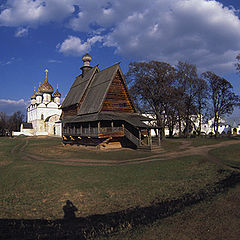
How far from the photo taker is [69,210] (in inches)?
315

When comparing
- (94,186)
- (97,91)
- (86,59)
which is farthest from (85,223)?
(86,59)

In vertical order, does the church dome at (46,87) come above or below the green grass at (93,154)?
above

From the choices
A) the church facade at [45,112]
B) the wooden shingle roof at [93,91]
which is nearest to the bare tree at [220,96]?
the wooden shingle roof at [93,91]

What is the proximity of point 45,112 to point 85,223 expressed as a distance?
66983 mm

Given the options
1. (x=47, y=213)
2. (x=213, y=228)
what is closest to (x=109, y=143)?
(x=47, y=213)

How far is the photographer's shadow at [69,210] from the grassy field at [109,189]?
187mm

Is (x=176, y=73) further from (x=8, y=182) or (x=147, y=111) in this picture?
(x=8, y=182)

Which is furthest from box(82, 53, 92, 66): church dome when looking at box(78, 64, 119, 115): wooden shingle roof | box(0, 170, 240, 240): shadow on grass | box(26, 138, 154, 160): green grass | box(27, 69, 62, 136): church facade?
box(27, 69, 62, 136): church facade

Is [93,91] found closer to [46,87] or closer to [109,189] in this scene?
[109,189]

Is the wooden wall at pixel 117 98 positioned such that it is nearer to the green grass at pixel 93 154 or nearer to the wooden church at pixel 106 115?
the wooden church at pixel 106 115

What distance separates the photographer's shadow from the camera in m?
7.45

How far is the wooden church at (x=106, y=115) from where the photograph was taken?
72.4 ft

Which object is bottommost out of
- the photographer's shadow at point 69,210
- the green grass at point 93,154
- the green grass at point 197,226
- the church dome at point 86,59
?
the photographer's shadow at point 69,210

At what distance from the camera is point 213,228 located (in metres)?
4.76
